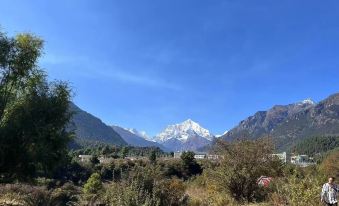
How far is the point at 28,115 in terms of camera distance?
19.5 metres

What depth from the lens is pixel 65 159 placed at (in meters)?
21.1

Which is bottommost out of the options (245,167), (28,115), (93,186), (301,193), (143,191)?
(93,186)

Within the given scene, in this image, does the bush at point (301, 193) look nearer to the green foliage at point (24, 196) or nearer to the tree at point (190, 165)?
the green foliage at point (24, 196)

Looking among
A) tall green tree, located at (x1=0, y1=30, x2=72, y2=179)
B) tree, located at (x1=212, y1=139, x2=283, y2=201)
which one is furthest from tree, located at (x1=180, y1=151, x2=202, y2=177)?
tall green tree, located at (x1=0, y1=30, x2=72, y2=179)

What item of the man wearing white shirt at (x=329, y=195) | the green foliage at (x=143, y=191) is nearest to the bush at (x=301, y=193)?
the man wearing white shirt at (x=329, y=195)

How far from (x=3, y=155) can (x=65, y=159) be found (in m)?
2.95

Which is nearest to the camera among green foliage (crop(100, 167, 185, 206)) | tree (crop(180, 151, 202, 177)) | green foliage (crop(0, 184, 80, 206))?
green foliage (crop(100, 167, 185, 206))

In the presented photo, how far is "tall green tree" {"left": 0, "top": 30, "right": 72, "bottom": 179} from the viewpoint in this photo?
1934 centimetres

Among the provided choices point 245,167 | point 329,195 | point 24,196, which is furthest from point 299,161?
point 24,196

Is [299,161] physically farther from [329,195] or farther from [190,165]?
[190,165]

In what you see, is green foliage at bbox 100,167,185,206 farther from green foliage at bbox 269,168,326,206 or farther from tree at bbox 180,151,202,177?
tree at bbox 180,151,202,177

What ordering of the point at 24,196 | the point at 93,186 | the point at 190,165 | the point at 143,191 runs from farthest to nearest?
1. the point at 190,165
2. the point at 93,186
3. the point at 24,196
4. the point at 143,191

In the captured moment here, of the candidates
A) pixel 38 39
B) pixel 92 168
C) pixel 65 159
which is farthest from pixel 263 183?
pixel 92 168

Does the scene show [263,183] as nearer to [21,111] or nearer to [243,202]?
[243,202]
